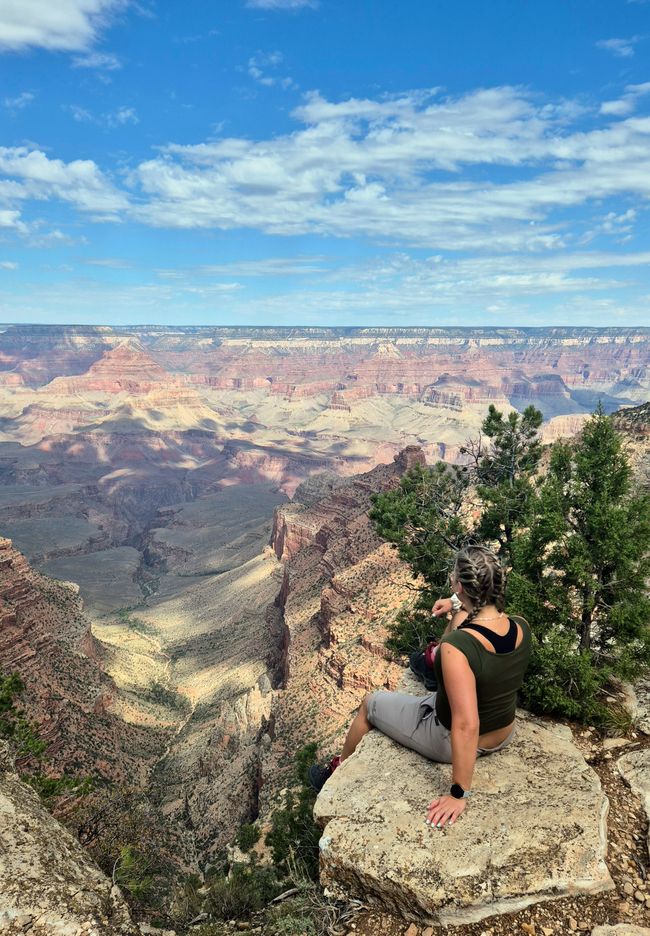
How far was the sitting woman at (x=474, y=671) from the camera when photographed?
4938mm

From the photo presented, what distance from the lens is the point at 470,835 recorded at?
202 inches

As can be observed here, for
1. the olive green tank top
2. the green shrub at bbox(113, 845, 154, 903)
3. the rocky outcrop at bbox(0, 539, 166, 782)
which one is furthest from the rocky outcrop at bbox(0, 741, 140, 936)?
the rocky outcrop at bbox(0, 539, 166, 782)

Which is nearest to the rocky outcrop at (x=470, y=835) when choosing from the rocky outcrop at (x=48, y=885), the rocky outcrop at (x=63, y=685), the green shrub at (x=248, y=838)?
the rocky outcrop at (x=48, y=885)

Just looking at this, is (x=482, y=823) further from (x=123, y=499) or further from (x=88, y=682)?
(x=123, y=499)

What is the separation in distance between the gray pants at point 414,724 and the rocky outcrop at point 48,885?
3.31m

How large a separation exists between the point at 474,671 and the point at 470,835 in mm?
1584

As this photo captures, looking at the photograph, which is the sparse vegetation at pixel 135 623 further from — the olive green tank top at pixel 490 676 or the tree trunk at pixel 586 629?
the olive green tank top at pixel 490 676

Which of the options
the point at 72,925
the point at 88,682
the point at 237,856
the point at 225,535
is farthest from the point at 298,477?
the point at 72,925

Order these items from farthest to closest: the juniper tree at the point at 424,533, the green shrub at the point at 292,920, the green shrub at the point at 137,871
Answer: the juniper tree at the point at 424,533 → the green shrub at the point at 137,871 → the green shrub at the point at 292,920

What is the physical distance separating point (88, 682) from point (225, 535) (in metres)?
76.2

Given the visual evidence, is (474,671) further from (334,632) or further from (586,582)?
(334,632)

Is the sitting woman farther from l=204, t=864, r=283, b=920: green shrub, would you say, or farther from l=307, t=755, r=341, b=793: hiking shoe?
l=204, t=864, r=283, b=920: green shrub

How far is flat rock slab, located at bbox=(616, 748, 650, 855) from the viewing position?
5776mm

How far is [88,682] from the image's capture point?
37156 millimetres
